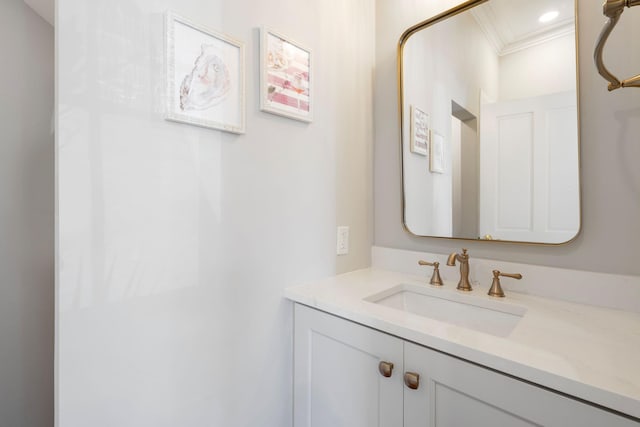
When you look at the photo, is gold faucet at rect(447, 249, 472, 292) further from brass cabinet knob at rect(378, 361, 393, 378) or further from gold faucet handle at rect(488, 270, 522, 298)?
brass cabinet knob at rect(378, 361, 393, 378)

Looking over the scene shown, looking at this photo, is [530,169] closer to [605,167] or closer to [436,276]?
[605,167]

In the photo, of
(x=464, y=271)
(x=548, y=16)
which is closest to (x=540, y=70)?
(x=548, y=16)

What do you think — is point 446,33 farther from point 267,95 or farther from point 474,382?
point 474,382

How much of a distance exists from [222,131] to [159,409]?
845 mm

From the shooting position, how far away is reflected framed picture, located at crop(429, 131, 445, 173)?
49.4 inches

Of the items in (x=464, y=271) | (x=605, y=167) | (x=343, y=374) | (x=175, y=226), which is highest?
(x=605, y=167)

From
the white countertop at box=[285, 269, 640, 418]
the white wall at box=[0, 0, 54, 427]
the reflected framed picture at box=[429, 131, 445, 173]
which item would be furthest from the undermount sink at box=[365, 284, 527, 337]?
the white wall at box=[0, 0, 54, 427]

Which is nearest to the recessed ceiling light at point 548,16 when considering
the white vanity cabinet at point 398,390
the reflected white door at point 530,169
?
the reflected white door at point 530,169

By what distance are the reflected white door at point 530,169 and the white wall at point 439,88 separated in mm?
125

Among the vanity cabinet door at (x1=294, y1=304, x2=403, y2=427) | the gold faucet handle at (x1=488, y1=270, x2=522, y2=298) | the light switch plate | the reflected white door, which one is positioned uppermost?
the reflected white door

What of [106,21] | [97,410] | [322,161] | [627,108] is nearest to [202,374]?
[97,410]

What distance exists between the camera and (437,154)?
4.17 ft

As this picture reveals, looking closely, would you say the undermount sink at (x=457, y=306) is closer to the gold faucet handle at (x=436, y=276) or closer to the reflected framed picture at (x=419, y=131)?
the gold faucet handle at (x=436, y=276)

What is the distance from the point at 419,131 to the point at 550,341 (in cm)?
94
